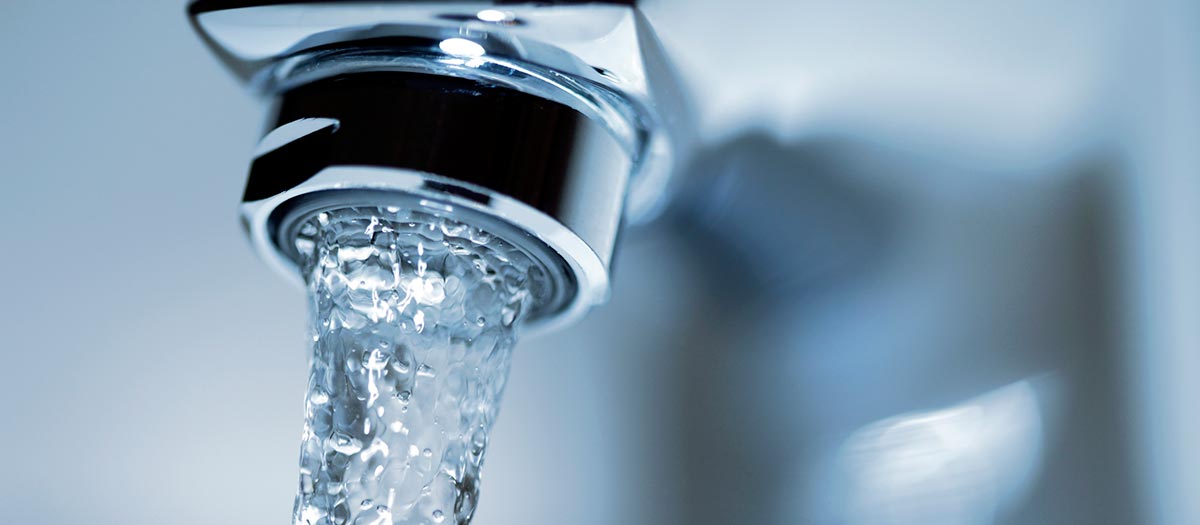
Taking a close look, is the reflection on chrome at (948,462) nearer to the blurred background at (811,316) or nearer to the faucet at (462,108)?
the blurred background at (811,316)

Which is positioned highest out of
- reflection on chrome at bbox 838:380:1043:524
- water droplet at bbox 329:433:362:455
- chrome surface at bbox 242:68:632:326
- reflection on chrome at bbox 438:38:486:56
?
reflection on chrome at bbox 438:38:486:56

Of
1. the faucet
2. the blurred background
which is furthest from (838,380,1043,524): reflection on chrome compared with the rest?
the faucet

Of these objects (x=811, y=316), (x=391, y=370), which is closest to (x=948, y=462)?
(x=811, y=316)

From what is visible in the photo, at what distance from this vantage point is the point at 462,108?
35cm

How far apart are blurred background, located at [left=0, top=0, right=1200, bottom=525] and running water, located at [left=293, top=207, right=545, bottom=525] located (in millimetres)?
80

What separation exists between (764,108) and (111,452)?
35 cm

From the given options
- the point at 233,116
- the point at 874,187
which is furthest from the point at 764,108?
the point at 233,116

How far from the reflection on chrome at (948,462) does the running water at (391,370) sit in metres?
0.15

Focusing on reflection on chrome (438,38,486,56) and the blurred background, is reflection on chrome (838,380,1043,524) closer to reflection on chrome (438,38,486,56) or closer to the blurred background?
the blurred background

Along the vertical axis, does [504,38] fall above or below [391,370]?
above

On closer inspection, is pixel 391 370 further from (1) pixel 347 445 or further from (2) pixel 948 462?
(2) pixel 948 462

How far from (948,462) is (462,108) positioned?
22 cm

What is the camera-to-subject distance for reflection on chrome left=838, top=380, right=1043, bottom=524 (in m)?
0.39

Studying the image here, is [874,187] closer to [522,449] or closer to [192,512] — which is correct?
[522,449]
